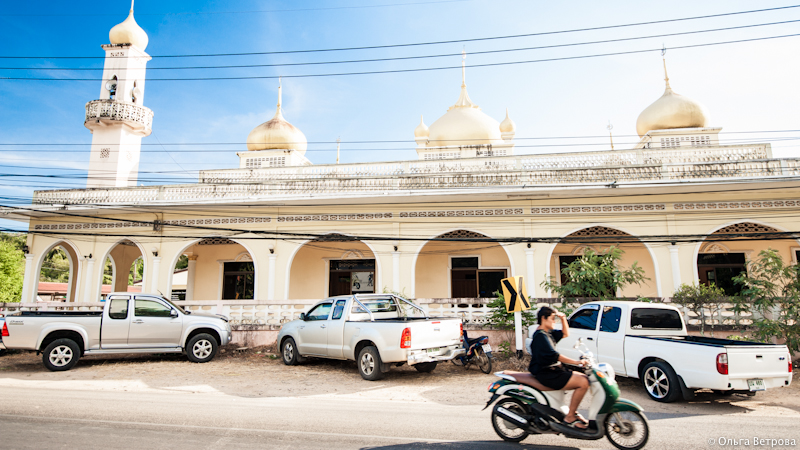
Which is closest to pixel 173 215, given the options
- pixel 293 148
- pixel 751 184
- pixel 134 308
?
pixel 293 148

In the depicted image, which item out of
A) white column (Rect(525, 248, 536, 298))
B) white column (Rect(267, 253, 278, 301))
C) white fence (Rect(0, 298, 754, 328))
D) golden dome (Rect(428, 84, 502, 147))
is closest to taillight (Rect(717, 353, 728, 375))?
white fence (Rect(0, 298, 754, 328))

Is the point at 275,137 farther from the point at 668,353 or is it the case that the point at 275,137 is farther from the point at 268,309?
the point at 668,353

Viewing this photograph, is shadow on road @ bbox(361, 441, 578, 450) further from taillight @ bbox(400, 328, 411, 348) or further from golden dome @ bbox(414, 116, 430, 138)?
golden dome @ bbox(414, 116, 430, 138)

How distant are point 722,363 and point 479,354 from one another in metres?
4.29

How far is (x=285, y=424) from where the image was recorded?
18.1 feet

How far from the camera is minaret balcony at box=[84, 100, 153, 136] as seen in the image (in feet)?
70.6

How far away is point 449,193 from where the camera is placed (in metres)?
14.6

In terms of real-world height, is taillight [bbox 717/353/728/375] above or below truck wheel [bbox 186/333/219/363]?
above

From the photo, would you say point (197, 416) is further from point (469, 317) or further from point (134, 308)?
point (469, 317)

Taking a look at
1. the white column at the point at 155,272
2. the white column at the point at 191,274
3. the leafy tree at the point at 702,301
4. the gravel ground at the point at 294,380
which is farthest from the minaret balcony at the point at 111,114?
the leafy tree at the point at 702,301

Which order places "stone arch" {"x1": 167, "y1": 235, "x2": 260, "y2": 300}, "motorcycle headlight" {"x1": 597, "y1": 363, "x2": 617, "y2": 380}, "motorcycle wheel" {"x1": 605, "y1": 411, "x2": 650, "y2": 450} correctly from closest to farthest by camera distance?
"motorcycle wheel" {"x1": 605, "y1": 411, "x2": 650, "y2": 450}, "motorcycle headlight" {"x1": 597, "y1": 363, "x2": 617, "y2": 380}, "stone arch" {"x1": 167, "y1": 235, "x2": 260, "y2": 300}

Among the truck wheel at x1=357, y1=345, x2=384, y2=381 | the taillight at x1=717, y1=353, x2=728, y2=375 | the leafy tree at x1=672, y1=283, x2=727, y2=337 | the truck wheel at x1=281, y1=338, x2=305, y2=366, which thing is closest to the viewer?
the taillight at x1=717, y1=353, x2=728, y2=375

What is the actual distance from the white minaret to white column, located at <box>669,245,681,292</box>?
2175cm

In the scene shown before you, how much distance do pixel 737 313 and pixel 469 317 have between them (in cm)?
603
